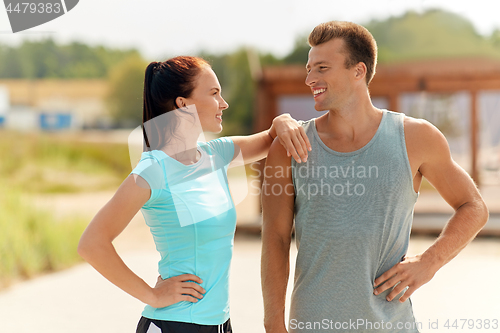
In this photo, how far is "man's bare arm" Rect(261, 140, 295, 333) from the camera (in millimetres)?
1898

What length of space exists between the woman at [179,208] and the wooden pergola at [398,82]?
6613 mm

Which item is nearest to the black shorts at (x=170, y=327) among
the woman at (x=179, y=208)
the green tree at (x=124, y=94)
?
the woman at (x=179, y=208)

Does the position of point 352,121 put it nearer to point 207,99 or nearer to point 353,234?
point 353,234

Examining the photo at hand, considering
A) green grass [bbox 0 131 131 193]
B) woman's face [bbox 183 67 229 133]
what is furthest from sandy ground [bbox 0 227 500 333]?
green grass [bbox 0 131 131 193]

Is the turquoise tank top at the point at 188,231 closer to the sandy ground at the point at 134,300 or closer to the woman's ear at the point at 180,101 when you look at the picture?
the woman's ear at the point at 180,101

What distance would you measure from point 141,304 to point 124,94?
94.4ft

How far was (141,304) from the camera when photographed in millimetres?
5207

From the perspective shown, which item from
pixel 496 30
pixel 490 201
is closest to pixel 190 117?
pixel 490 201

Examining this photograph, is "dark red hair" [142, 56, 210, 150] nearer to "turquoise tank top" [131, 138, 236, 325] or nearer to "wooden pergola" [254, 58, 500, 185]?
"turquoise tank top" [131, 138, 236, 325]

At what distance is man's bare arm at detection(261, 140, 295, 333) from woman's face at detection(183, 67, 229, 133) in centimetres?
30

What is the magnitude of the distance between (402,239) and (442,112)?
8.48 meters

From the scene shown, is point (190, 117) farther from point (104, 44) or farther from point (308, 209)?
point (104, 44)

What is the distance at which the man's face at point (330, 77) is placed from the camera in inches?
75.4

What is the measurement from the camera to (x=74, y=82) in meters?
35.0
